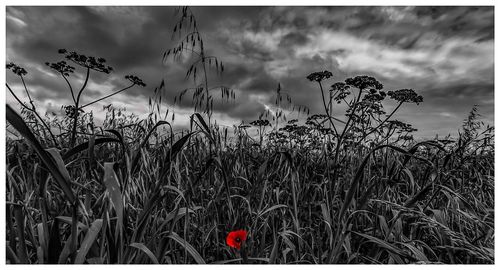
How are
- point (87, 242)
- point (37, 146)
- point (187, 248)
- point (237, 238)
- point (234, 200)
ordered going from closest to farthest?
point (37, 146)
point (87, 242)
point (187, 248)
point (237, 238)
point (234, 200)

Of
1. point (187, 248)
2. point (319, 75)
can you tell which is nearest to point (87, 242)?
point (187, 248)

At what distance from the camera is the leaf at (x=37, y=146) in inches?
40.6

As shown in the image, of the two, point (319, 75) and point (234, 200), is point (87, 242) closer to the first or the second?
point (234, 200)

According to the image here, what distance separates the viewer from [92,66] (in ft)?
10.8

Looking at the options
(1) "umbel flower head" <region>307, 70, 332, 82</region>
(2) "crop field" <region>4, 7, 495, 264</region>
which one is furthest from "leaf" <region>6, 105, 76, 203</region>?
(1) "umbel flower head" <region>307, 70, 332, 82</region>

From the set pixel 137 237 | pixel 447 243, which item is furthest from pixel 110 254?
pixel 447 243

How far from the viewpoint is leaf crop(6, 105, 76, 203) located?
103 cm

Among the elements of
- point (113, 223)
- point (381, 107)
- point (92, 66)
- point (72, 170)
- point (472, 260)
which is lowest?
point (472, 260)

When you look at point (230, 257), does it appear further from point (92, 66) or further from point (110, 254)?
point (92, 66)

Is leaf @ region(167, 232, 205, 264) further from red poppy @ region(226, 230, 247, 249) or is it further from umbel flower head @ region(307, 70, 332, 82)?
umbel flower head @ region(307, 70, 332, 82)

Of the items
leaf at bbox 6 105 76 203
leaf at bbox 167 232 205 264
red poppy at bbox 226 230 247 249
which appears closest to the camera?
leaf at bbox 6 105 76 203

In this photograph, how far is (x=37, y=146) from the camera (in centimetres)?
107

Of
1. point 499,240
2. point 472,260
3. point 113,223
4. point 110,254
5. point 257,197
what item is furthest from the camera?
point 257,197

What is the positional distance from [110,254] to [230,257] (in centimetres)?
67
